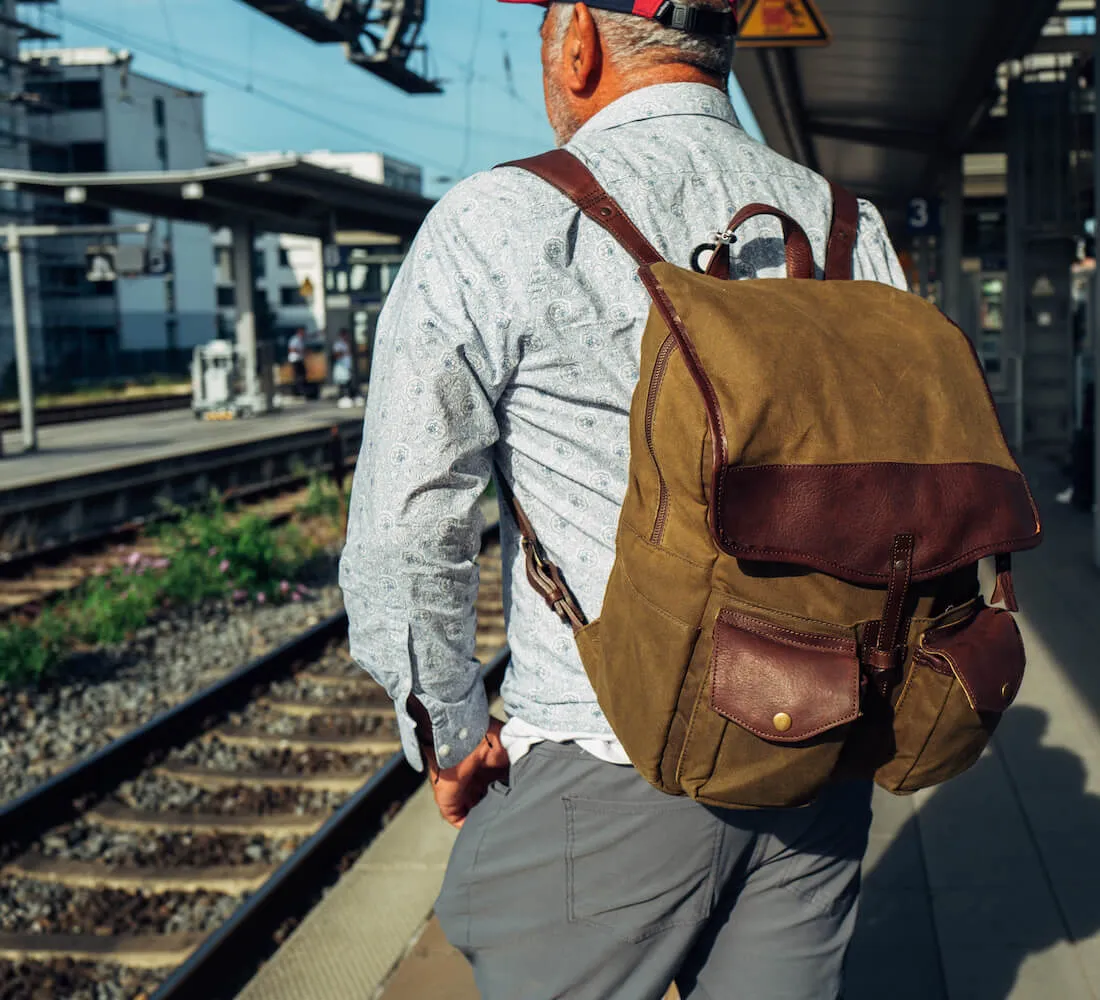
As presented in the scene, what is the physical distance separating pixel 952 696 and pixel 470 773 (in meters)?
0.61

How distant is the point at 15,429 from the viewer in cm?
2302

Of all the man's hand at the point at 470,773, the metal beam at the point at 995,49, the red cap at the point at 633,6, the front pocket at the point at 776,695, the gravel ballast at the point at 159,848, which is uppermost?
the metal beam at the point at 995,49

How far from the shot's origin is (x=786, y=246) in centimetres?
156

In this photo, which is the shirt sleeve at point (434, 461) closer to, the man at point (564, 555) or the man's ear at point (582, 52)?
the man at point (564, 555)

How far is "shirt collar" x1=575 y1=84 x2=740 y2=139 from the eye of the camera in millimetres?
1638

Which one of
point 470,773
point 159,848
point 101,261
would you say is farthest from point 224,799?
point 101,261

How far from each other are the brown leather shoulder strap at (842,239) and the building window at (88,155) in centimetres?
6266

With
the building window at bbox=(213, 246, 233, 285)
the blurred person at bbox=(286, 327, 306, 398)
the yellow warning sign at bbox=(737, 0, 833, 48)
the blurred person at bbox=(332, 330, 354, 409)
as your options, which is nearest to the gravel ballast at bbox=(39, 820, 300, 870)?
the yellow warning sign at bbox=(737, 0, 833, 48)

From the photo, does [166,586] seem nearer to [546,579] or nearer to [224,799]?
[224,799]

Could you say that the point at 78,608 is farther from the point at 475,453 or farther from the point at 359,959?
the point at 475,453

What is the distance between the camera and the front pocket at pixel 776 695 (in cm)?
129

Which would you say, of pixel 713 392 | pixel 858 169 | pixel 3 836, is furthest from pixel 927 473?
pixel 858 169

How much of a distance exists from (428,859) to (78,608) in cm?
521

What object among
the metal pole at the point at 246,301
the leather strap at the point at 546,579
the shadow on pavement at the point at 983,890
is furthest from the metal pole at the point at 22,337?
the leather strap at the point at 546,579
